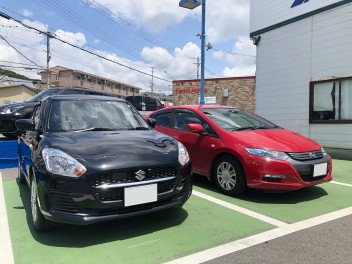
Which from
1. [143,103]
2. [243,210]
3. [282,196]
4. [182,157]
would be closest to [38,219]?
[182,157]

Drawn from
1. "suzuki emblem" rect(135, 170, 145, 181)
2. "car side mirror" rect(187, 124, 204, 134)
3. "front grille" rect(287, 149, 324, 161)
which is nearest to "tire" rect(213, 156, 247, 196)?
"car side mirror" rect(187, 124, 204, 134)

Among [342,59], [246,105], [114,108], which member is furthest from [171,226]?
[246,105]

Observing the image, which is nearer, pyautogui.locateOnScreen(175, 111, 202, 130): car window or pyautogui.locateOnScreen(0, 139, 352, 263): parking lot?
pyautogui.locateOnScreen(0, 139, 352, 263): parking lot

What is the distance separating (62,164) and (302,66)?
9.59 metres

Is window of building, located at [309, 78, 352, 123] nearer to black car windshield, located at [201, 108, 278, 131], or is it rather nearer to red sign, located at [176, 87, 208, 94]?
black car windshield, located at [201, 108, 278, 131]

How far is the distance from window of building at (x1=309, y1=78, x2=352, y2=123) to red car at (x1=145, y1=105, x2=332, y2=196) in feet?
16.2

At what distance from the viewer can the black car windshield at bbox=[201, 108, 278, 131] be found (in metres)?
5.39

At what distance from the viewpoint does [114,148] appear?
3.38 metres

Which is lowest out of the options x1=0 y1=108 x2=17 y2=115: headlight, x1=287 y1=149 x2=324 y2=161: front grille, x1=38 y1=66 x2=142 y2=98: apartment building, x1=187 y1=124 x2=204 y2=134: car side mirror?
x1=287 y1=149 x2=324 y2=161: front grille

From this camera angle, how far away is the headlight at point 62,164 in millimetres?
3104

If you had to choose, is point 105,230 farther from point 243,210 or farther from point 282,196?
point 282,196

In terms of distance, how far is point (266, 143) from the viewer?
4699mm

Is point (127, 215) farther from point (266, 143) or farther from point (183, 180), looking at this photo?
point (266, 143)

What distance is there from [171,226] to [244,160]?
1527mm
